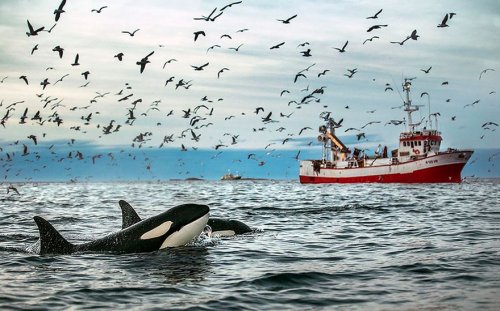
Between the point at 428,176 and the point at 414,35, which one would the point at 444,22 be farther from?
the point at 428,176

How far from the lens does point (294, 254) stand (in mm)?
14008

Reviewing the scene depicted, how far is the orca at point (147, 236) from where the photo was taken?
13633 mm

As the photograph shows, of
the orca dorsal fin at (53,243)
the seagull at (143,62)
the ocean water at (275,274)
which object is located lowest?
the ocean water at (275,274)

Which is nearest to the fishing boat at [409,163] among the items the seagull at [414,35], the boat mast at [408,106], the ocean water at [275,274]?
the boat mast at [408,106]

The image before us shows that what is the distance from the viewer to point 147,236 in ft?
44.9

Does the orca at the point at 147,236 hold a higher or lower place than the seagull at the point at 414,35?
lower

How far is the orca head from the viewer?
13758 millimetres

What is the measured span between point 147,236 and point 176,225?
72 cm

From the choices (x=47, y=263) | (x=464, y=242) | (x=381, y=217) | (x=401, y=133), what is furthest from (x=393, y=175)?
(x=47, y=263)

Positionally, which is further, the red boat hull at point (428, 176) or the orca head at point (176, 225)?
the red boat hull at point (428, 176)

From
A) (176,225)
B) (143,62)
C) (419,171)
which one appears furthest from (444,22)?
(419,171)

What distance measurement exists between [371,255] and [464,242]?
3.43m

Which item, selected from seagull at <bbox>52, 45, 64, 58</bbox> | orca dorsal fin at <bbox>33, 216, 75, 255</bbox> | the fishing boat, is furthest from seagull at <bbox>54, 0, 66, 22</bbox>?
the fishing boat

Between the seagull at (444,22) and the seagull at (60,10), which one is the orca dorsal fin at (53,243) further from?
the seagull at (444,22)
